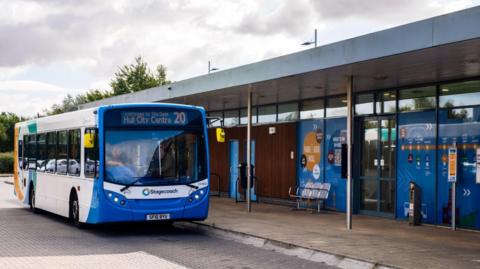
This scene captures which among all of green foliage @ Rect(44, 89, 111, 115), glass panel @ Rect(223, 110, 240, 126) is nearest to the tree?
green foliage @ Rect(44, 89, 111, 115)

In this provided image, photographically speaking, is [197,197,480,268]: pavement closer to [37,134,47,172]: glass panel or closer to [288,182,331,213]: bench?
[288,182,331,213]: bench

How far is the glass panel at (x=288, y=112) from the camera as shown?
2128 cm

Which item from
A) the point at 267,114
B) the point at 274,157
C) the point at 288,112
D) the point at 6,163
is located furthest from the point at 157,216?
the point at 6,163

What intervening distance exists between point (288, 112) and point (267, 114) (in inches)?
48.7

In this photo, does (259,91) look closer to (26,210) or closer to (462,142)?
(462,142)

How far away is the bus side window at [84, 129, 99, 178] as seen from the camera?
1377 cm

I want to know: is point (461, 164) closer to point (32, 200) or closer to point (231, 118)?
point (231, 118)

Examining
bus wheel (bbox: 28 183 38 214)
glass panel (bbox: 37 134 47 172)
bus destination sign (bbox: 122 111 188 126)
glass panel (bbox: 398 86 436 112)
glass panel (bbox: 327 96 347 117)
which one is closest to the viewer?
bus destination sign (bbox: 122 111 188 126)

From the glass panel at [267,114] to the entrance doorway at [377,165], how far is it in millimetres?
4535

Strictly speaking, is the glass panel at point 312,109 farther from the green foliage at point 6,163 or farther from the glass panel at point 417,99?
the green foliage at point 6,163

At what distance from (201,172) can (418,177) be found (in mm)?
5245

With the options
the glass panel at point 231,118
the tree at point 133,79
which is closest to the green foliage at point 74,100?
the tree at point 133,79

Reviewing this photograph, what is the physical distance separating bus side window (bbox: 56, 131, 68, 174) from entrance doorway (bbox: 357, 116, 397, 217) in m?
7.49

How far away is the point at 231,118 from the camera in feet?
82.8
